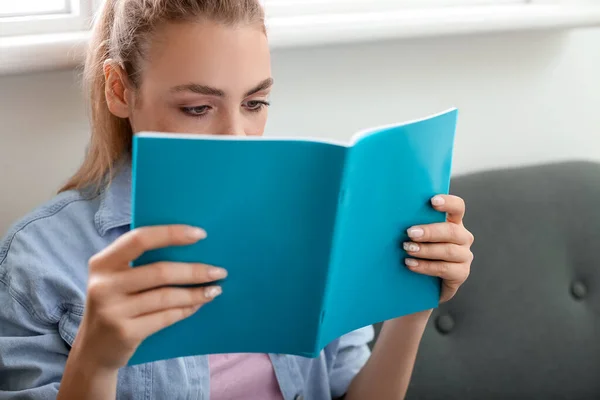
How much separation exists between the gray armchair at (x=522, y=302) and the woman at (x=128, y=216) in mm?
335

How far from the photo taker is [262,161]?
2.83 ft

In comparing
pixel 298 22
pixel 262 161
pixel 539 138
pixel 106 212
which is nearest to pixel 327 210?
pixel 262 161

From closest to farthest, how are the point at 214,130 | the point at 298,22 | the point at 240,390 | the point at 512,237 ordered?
the point at 214,130 → the point at 240,390 → the point at 298,22 → the point at 512,237

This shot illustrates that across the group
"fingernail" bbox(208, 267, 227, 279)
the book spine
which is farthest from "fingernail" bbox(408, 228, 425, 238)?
"fingernail" bbox(208, 267, 227, 279)

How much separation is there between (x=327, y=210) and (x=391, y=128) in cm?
12

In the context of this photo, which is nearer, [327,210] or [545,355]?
[327,210]

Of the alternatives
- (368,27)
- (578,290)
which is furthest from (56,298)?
(578,290)

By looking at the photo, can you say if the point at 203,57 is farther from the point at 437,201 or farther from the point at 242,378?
the point at 242,378

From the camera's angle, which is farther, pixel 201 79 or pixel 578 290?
pixel 578 290

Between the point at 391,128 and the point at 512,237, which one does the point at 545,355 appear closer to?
the point at 512,237

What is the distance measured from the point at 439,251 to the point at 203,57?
41 cm

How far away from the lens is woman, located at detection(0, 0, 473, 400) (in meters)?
1.08

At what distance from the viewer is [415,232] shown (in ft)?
3.43

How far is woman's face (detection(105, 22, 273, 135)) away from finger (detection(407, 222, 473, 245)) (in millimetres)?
277
